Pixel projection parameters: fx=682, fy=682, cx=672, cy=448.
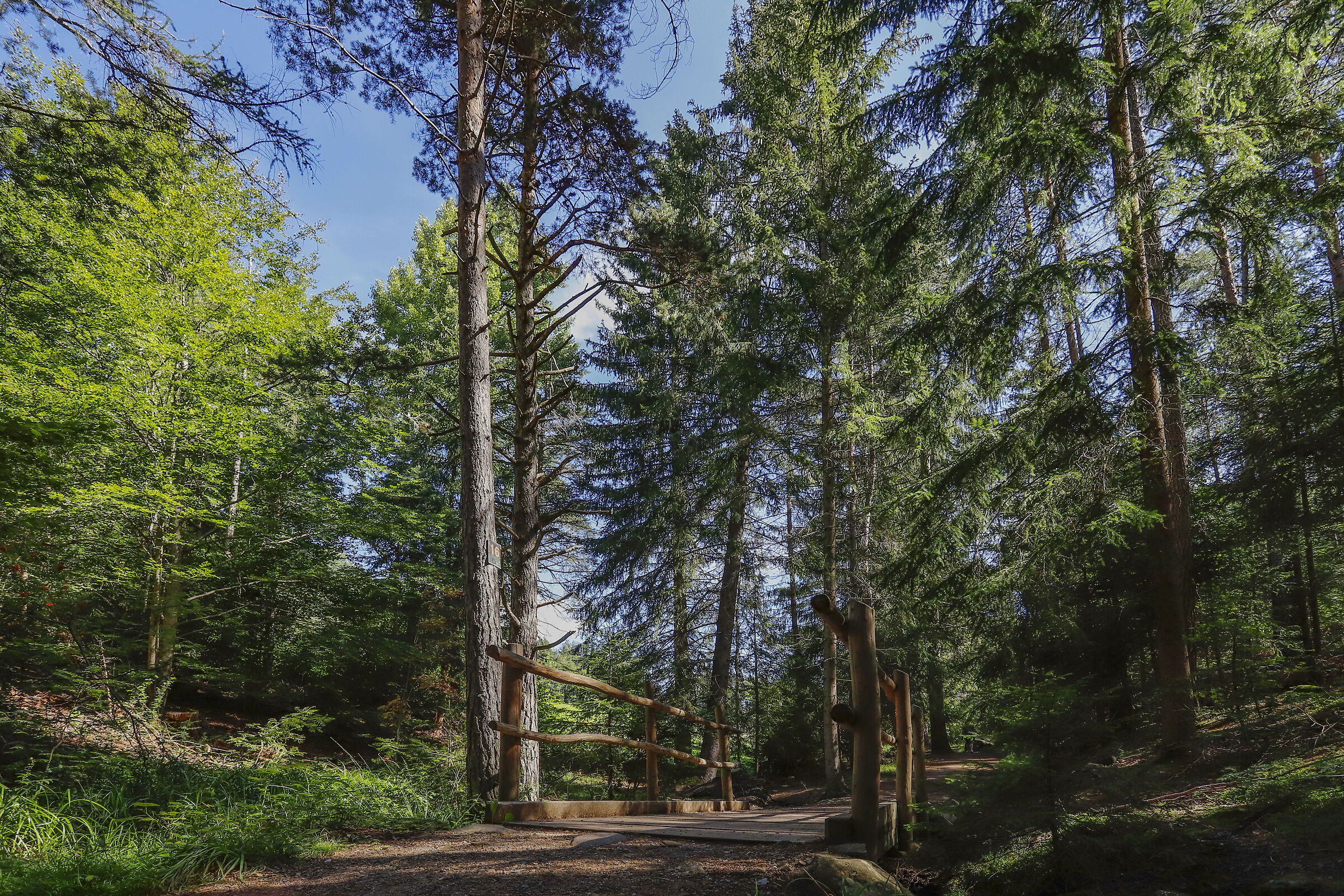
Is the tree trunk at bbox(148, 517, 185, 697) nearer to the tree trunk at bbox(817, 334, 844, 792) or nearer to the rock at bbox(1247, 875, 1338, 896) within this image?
the tree trunk at bbox(817, 334, 844, 792)

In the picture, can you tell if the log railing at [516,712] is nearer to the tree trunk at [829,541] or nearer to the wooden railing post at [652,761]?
the wooden railing post at [652,761]

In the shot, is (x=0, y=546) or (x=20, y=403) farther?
(x=20, y=403)

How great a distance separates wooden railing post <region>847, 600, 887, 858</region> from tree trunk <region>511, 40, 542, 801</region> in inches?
225

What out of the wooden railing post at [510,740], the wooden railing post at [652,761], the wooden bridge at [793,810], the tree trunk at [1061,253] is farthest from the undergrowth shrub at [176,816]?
the tree trunk at [1061,253]

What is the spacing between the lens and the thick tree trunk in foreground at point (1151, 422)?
6676 millimetres

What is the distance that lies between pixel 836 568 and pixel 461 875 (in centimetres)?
813

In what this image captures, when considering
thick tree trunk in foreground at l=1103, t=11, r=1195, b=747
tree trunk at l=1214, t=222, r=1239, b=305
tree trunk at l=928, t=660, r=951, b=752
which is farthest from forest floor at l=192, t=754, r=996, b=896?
tree trunk at l=928, t=660, r=951, b=752

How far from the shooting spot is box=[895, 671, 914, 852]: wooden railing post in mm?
5258

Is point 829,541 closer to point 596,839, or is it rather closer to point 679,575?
point 679,575

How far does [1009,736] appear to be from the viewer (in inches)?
146

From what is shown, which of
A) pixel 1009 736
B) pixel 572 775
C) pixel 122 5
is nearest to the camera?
pixel 1009 736

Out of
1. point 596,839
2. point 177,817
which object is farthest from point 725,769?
point 177,817

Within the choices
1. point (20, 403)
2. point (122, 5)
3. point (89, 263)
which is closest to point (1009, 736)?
point (122, 5)

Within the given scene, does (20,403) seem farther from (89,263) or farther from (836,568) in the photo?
(836,568)
